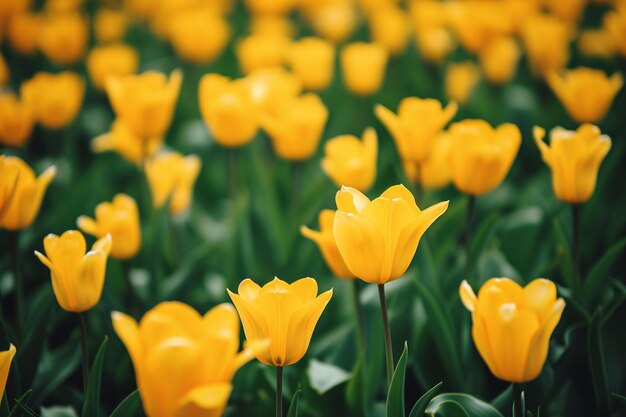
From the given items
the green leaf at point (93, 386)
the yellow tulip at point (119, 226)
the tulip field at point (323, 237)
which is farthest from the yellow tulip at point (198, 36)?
the green leaf at point (93, 386)

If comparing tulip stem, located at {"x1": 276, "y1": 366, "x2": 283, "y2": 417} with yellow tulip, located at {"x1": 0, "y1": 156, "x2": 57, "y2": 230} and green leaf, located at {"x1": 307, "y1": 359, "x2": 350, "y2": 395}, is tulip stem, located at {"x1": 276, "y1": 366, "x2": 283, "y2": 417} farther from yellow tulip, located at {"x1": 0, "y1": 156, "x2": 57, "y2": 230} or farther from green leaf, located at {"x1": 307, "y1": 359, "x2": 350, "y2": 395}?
yellow tulip, located at {"x1": 0, "y1": 156, "x2": 57, "y2": 230}

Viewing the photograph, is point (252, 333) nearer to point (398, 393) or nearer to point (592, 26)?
point (398, 393)

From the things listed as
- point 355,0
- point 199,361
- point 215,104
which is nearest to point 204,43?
point 215,104

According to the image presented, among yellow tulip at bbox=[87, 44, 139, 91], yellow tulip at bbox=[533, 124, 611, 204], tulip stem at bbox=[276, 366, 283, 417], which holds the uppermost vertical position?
yellow tulip at bbox=[533, 124, 611, 204]

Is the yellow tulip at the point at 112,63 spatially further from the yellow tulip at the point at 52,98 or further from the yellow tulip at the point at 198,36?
the yellow tulip at the point at 52,98

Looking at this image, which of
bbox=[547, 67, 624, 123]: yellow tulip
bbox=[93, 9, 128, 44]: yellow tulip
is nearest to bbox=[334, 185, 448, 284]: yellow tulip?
bbox=[547, 67, 624, 123]: yellow tulip
